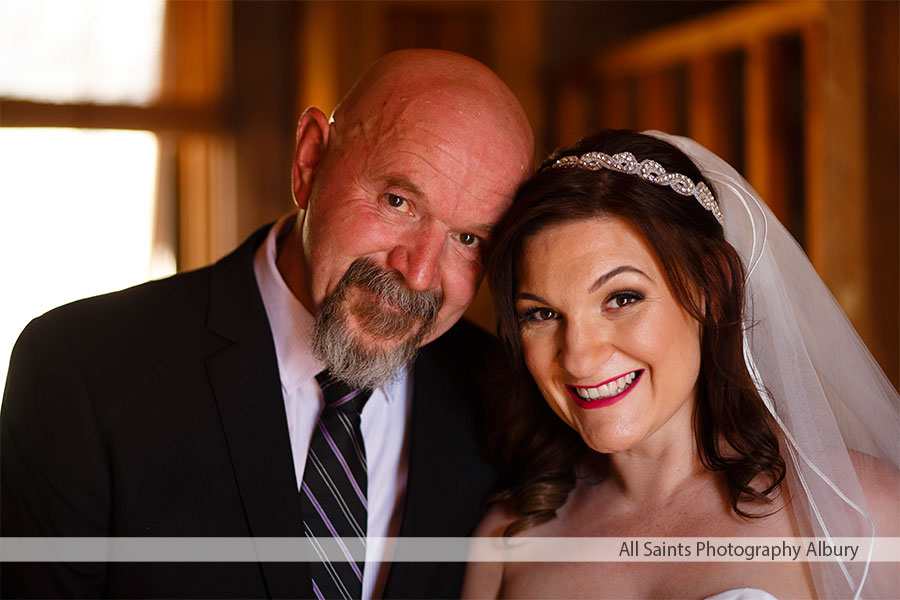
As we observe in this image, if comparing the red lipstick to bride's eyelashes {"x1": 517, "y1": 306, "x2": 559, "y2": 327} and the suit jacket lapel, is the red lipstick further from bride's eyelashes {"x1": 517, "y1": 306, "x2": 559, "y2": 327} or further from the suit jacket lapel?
the suit jacket lapel

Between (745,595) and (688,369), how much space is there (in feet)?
1.32

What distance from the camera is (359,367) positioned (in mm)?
1837

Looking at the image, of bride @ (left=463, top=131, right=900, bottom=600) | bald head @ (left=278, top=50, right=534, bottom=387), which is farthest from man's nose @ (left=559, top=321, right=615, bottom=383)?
Answer: bald head @ (left=278, top=50, right=534, bottom=387)

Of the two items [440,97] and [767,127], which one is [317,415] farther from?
[767,127]

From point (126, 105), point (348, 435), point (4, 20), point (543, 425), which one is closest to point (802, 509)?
point (543, 425)

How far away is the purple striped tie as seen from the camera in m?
1.84

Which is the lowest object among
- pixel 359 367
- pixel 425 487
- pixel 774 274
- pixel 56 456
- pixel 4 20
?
pixel 425 487

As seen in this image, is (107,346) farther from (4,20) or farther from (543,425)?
(4,20)

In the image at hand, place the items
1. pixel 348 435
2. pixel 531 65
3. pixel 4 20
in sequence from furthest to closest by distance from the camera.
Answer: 1. pixel 531 65
2. pixel 4 20
3. pixel 348 435

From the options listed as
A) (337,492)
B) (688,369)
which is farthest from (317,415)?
(688,369)

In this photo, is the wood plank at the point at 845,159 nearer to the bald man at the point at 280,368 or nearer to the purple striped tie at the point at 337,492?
the bald man at the point at 280,368

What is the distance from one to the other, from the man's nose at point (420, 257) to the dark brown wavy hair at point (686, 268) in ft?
0.34

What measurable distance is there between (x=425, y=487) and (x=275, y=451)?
1.12ft

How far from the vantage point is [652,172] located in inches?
67.6
